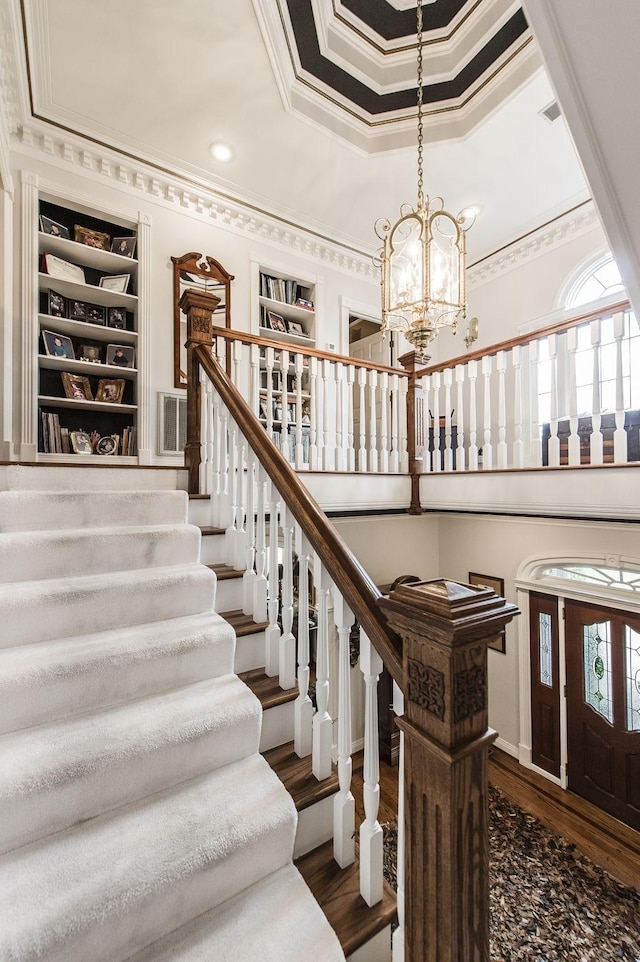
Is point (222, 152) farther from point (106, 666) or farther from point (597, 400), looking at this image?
point (106, 666)

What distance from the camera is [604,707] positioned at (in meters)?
3.44

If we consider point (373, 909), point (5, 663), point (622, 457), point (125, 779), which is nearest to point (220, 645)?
point (125, 779)

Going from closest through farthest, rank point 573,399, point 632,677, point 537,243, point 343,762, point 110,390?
1. point 343,762
2. point 573,399
3. point 632,677
4. point 110,390
5. point 537,243

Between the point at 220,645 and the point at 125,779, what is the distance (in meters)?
0.47

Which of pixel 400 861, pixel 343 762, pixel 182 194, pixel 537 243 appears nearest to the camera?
pixel 400 861

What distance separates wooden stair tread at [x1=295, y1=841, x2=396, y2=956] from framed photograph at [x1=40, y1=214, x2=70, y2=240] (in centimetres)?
405

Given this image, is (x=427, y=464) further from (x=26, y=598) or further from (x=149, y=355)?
(x=26, y=598)

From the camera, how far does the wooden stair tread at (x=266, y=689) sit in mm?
1450

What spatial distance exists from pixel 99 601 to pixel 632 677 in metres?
3.88

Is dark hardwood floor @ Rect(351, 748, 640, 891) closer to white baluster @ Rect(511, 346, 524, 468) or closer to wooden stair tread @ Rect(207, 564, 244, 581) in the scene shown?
wooden stair tread @ Rect(207, 564, 244, 581)

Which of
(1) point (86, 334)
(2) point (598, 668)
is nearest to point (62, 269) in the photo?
(1) point (86, 334)

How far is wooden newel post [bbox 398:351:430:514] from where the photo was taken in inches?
134

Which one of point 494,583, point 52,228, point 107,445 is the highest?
point 52,228

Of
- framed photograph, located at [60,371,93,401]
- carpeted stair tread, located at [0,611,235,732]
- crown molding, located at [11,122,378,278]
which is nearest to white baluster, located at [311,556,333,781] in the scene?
carpeted stair tread, located at [0,611,235,732]
